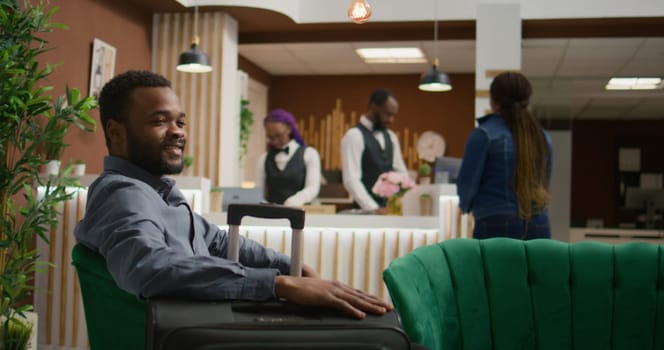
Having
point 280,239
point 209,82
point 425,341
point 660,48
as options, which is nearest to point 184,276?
point 425,341

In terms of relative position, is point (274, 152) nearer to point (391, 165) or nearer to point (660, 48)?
point (391, 165)

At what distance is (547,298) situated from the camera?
7.16 ft

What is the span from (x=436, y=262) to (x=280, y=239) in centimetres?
232

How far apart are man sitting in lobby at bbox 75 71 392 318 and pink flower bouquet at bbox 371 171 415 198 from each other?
2.69 metres

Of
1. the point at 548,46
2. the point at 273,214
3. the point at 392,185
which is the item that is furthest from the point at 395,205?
the point at 548,46

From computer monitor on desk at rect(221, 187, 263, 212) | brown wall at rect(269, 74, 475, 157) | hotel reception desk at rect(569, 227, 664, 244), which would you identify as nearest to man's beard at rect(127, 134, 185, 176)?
computer monitor on desk at rect(221, 187, 263, 212)

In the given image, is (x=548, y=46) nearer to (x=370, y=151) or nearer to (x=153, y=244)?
(x=370, y=151)

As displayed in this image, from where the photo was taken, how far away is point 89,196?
161cm

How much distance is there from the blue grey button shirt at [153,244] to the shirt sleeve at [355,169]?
11.2 feet

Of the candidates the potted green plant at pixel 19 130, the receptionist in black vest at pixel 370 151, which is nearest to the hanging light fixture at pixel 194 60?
the receptionist in black vest at pixel 370 151

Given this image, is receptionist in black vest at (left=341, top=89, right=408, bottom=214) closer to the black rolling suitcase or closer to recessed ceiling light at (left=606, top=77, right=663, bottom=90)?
recessed ceiling light at (left=606, top=77, right=663, bottom=90)

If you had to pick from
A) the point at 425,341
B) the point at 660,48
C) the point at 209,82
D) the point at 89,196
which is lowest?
the point at 425,341

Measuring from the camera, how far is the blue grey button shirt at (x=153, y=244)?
1324 mm

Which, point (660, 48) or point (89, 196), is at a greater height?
point (660, 48)
